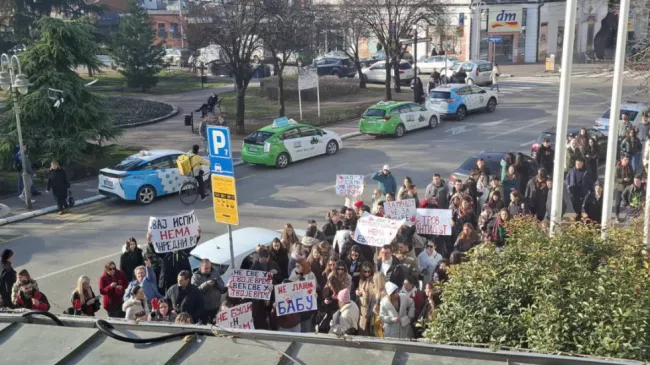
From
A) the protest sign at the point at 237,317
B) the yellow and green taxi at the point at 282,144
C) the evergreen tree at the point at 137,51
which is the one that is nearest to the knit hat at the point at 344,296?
the protest sign at the point at 237,317

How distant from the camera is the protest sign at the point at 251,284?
10.2 m

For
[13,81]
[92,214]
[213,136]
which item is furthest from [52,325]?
Result: [13,81]

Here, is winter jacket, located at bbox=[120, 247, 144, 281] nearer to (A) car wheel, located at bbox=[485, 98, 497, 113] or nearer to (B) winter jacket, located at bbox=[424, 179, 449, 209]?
(B) winter jacket, located at bbox=[424, 179, 449, 209]

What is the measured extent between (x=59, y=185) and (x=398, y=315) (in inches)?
502

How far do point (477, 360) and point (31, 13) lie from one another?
44.1 m

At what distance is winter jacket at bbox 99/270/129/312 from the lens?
11047 millimetres

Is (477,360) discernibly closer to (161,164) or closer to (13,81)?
(161,164)

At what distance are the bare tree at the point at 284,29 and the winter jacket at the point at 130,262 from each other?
1801cm

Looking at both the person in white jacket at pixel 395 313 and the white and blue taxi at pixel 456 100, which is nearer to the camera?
the person in white jacket at pixel 395 313

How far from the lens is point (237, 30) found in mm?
27703

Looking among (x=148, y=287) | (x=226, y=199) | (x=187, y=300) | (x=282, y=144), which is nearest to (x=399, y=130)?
(x=282, y=144)

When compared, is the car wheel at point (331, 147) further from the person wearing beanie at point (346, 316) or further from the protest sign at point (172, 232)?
the person wearing beanie at point (346, 316)

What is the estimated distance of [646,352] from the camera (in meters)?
5.62

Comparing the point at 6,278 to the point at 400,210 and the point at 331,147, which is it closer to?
the point at 400,210
